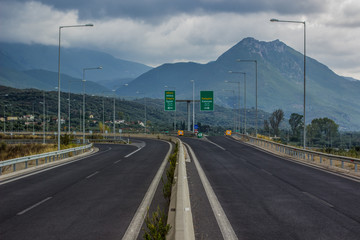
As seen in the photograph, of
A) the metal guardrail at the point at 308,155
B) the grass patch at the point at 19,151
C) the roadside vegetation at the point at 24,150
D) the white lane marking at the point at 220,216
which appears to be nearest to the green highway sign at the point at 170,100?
the roadside vegetation at the point at 24,150

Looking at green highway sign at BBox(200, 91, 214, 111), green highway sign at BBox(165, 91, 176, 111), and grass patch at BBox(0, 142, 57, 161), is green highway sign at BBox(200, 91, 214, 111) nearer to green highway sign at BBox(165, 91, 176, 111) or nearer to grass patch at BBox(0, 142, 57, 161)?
Answer: green highway sign at BBox(165, 91, 176, 111)

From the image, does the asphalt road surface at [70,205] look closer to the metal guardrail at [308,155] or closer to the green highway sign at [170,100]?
the metal guardrail at [308,155]

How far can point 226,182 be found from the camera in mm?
16453

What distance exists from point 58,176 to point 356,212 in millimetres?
13361

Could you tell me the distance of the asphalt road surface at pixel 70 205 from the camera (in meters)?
8.58

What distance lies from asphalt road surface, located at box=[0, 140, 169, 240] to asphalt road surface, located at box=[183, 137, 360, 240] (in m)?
1.91

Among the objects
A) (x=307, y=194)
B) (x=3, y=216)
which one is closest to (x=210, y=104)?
(x=307, y=194)

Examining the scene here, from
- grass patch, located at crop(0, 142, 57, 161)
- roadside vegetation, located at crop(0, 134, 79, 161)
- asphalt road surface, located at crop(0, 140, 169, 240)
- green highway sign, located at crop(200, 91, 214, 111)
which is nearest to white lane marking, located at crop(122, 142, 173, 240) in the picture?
asphalt road surface, located at crop(0, 140, 169, 240)

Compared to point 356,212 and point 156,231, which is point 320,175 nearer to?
point 356,212

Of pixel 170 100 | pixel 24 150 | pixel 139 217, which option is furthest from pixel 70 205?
pixel 170 100

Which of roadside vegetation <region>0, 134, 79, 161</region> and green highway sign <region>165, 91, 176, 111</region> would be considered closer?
roadside vegetation <region>0, 134, 79, 161</region>

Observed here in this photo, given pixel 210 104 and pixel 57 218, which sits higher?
pixel 210 104

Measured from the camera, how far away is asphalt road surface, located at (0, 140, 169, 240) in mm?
8578

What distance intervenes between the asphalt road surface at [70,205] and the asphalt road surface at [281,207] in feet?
6.25
